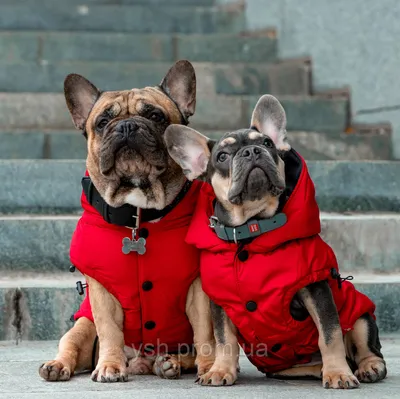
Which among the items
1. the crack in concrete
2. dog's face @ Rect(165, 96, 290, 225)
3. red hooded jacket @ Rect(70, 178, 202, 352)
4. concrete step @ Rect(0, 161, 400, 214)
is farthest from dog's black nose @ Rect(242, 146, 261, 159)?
concrete step @ Rect(0, 161, 400, 214)

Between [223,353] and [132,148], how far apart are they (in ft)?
3.14

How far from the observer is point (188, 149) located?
402 cm

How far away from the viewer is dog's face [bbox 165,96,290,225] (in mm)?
3783

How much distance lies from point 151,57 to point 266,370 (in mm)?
4718

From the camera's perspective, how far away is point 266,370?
4039mm

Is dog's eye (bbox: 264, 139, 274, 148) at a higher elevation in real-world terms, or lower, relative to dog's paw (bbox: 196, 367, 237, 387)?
higher

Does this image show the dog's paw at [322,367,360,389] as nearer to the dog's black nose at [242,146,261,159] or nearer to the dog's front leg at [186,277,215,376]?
the dog's front leg at [186,277,215,376]

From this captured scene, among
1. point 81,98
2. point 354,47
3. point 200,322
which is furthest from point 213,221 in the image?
point 354,47

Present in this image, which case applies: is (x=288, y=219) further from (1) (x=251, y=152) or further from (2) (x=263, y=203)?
(1) (x=251, y=152)

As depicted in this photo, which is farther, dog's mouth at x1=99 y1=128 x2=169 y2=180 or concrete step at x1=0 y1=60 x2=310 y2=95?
concrete step at x1=0 y1=60 x2=310 y2=95

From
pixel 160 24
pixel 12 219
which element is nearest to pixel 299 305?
pixel 12 219

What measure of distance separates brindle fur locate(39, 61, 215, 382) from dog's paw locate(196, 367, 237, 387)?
0.19 m

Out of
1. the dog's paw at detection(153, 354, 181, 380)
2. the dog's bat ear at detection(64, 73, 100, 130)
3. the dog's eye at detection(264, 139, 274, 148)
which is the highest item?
the dog's bat ear at detection(64, 73, 100, 130)

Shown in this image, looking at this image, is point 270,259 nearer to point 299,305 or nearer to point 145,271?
point 299,305
